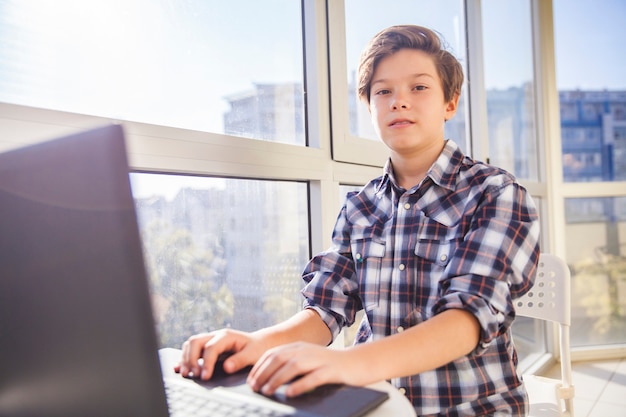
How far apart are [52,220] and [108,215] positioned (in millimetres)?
60

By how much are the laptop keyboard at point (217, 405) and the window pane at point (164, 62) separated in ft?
1.73

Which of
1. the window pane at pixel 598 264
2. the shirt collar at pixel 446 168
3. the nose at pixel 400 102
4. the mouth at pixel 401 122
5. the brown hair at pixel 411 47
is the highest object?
the brown hair at pixel 411 47

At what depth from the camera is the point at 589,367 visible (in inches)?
119

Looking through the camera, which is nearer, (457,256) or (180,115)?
(457,256)

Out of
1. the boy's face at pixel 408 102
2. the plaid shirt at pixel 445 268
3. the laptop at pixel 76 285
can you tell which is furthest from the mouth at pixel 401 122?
the laptop at pixel 76 285

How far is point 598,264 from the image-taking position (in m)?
3.33

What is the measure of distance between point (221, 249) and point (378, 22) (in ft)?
3.35

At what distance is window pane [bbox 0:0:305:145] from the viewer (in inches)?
32.8

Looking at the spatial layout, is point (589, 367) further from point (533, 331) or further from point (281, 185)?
point (281, 185)

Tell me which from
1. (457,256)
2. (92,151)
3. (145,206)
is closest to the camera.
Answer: (92,151)

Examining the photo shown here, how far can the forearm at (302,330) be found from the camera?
911 millimetres

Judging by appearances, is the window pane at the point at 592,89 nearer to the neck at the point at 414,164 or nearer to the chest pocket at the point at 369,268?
the neck at the point at 414,164

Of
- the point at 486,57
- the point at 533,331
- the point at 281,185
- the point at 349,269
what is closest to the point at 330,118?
the point at 281,185

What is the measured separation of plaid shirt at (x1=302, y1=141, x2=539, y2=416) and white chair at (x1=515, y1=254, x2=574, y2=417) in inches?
13.2
